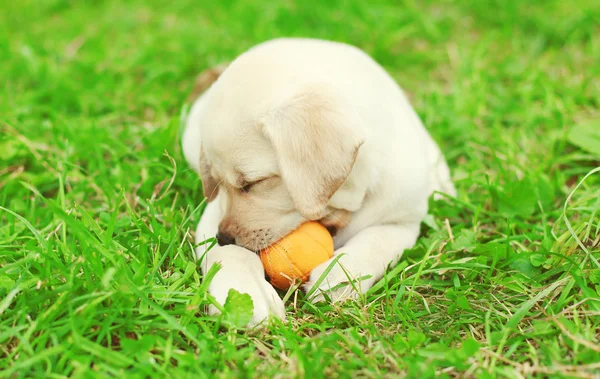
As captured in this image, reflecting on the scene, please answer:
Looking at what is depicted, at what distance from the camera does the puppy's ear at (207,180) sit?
315 centimetres

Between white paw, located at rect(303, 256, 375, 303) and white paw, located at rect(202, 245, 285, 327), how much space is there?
19 centimetres

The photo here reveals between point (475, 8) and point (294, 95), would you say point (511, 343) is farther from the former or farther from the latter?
point (475, 8)

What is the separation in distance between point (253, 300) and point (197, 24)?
13.4 ft

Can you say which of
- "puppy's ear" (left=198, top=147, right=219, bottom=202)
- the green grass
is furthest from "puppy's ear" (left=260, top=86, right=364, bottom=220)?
"puppy's ear" (left=198, top=147, right=219, bottom=202)

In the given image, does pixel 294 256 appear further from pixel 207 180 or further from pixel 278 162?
pixel 207 180

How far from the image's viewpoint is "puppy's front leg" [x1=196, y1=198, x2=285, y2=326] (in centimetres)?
264

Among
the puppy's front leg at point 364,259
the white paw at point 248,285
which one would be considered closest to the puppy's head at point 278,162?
the white paw at point 248,285

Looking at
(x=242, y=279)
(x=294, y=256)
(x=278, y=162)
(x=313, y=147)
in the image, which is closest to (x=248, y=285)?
(x=242, y=279)

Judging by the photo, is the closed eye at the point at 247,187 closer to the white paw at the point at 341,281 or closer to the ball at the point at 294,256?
the ball at the point at 294,256

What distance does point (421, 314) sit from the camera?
2682 mm

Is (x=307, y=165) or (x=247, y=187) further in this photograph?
(x=247, y=187)

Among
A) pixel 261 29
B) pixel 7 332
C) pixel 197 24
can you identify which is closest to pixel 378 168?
pixel 7 332

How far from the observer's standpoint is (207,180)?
3189mm

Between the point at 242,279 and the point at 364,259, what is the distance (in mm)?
607
